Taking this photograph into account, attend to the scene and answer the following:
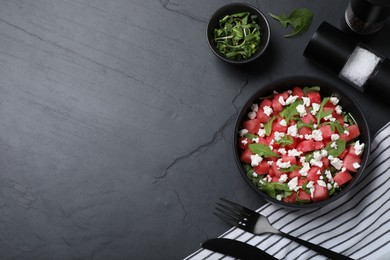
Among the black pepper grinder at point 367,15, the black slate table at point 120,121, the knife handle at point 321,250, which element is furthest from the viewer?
the black slate table at point 120,121

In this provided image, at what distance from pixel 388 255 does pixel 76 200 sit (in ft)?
2.92

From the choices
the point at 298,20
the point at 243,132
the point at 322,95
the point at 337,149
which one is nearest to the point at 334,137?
the point at 337,149

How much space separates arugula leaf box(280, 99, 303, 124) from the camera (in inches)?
54.4

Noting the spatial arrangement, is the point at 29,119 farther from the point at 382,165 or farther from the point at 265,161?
the point at 382,165

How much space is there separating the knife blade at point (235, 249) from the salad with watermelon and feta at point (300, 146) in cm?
16

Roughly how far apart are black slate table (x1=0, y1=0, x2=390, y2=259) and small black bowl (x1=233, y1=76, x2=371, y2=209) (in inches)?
3.9

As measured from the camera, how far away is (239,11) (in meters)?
1.45

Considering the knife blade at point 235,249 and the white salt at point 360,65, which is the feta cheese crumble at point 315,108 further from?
the knife blade at point 235,249

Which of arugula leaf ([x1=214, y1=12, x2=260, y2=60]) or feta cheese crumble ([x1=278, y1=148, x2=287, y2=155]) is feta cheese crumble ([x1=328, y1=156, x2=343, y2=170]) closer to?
feta cheese crumble ([x1=278, y1=148, x2=287, y2=155])

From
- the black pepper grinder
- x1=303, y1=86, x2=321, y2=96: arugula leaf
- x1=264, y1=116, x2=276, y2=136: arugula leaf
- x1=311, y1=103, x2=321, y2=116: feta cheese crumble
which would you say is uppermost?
the black pepper grinder

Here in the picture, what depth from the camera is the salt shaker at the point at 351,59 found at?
1.37m

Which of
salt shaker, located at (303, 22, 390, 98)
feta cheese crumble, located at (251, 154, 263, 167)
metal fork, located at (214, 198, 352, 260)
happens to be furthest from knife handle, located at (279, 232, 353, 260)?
salt shaker, located at (303, 22, 390, 98)

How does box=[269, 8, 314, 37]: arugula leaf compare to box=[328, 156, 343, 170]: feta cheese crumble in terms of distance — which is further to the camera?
box=[269, 8, 314, 37]: arugula leaf

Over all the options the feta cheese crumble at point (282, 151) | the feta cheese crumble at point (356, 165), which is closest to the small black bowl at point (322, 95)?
the feta cheese crumble at point (356, 165)
